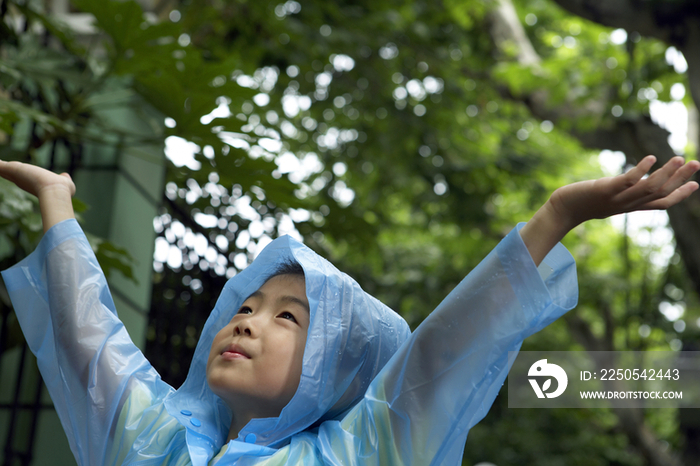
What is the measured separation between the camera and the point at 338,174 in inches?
234

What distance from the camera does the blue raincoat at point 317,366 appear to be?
41.2 inches

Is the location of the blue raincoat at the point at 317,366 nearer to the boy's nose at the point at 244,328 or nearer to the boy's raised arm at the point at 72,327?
the boy's raised arm at the point at 72,327

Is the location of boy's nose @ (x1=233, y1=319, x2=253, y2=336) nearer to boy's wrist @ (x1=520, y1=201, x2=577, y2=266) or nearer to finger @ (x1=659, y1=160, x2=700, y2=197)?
boy's wrist @ (x1=520, y1=201, x2=577, y2=266)

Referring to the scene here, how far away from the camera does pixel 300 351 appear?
1.27m

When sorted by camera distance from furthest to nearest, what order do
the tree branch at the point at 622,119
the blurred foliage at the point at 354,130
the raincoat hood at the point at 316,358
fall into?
the tree branch at the point at 622,119, the blurred foliage at the point at 354,130, the raincoat hood at the point at 316,358

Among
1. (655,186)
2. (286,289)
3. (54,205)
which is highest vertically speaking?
(655,186)

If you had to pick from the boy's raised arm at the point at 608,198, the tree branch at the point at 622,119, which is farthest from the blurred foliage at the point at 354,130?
the boy's raised arm at the point at 608,198

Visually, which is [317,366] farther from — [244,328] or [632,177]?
[632,177]

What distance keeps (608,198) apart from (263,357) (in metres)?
0.67

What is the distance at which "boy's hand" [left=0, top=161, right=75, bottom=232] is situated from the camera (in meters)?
1.35

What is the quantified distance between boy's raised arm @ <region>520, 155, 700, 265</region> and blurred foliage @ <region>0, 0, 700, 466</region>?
1.33m

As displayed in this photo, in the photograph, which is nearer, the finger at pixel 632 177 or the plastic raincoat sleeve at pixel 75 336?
the finger at pixel 632 177

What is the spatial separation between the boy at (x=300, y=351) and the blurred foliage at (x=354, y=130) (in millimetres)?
608

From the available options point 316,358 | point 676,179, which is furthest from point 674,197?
point 316,358
